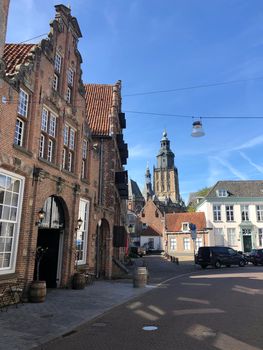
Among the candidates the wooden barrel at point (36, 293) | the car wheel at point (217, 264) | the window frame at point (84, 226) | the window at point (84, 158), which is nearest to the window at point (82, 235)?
the window frame at point (84, 226)

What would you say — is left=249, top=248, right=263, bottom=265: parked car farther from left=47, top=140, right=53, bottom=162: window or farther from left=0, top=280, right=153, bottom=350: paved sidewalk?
left=47, top=140, right=53, bottom=162: window

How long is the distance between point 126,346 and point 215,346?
171 cm

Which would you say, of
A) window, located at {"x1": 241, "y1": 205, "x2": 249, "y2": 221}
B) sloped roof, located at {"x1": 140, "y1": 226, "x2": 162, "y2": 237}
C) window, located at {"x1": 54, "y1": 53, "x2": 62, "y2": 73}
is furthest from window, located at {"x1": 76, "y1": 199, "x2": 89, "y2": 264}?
sloped roof, located at {"x1": 140, "y1": 226, "x2": 162, "y2": 237}

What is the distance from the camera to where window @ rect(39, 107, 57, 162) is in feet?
45.8

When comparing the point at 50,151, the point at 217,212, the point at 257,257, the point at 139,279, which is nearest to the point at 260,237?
the point at 217,212

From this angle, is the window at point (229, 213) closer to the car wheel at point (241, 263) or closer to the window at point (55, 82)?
the car wheel at point (241, 263)

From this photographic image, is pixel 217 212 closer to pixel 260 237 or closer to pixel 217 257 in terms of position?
pixel 260 237

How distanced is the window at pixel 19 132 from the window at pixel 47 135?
133cm

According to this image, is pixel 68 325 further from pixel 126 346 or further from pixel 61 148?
pixel 61 148

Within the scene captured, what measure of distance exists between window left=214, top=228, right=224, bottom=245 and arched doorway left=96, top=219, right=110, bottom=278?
1200 inches

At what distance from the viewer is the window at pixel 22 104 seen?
1220 centimetres

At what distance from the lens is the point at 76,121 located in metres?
17.0

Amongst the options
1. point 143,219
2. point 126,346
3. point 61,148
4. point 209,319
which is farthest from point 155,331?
point 143,219

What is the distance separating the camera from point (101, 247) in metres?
21.8
